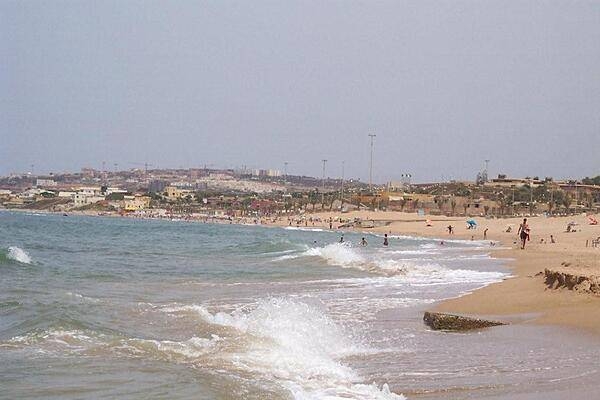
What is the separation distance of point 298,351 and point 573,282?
6.41 m

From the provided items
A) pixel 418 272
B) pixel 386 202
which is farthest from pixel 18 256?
pixel 386 202

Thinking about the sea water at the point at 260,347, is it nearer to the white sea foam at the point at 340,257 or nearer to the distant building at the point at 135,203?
the white sea foam at the point at 340,257

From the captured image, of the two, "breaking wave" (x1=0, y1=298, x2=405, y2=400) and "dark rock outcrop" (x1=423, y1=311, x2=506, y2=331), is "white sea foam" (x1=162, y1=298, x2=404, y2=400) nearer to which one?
"breaking wave" (x1=0, y1=298, x2=405, y2=400)

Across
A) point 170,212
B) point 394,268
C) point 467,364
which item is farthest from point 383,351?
point 170,212

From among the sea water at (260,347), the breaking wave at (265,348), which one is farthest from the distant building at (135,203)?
the breaking wave at (265,348)

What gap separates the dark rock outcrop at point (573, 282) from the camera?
13.3 m

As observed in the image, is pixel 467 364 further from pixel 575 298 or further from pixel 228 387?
pixel 575 298

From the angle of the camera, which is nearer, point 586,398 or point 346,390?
point 586,398

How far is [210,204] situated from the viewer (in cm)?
17788

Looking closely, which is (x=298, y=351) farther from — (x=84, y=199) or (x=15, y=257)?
(x=84, y=199)

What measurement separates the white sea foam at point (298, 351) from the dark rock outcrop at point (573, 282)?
4.54 m

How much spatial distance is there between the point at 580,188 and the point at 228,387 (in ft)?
450

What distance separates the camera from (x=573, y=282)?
14109 millimetres

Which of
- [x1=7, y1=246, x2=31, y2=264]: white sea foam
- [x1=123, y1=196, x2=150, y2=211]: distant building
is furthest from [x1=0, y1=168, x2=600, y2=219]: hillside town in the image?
[x1=7, y1=246, x2=31, y2=264]: white sea foam
